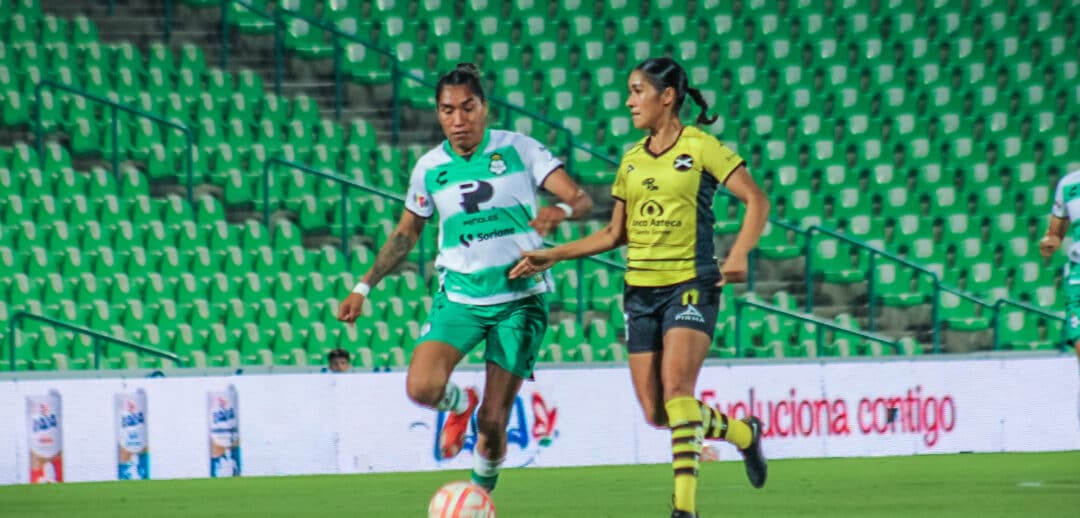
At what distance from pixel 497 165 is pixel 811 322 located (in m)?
9.01

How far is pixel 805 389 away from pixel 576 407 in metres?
1.91

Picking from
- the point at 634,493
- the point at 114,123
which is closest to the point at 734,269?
the point at 634,493

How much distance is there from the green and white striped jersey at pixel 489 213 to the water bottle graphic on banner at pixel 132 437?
18.0 feet

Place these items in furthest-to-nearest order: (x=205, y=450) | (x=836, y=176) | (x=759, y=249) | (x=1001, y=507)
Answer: (x=836, y=176)
(x=759, y=249)
(x=205, y=450)
(x=1001, y=507)

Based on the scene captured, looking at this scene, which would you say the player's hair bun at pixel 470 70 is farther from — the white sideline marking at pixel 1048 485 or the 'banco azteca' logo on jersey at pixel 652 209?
the white sideline marking at pixel 1048 485

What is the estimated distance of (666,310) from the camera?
7777mm

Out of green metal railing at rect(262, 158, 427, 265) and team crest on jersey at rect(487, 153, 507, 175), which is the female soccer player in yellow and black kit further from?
green metal railing at rect(262, 158, 427, 265)

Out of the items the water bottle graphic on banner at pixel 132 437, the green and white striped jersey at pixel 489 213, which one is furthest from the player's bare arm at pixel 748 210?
the water bottle graphic on banner at pixel 132 437

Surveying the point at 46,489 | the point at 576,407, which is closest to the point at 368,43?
the point at 576,407

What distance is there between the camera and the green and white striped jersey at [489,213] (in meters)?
8.05

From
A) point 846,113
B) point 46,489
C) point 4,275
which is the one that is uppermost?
point 846,113

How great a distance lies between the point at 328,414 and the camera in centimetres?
1349

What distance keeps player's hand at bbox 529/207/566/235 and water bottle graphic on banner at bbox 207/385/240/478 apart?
6.01m

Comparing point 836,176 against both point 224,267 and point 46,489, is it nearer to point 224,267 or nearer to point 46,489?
point 224,267
